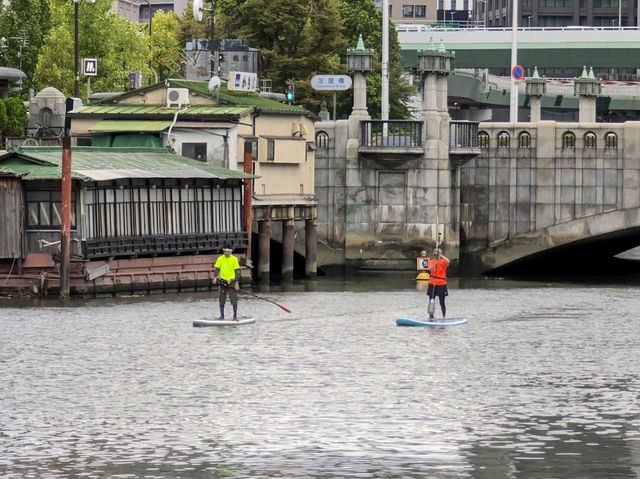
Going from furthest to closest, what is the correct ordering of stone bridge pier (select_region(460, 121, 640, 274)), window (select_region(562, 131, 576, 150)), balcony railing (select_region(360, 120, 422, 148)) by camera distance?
balcony railing (select_region(360, 120, 422, 148)) < window (select_region(562, 131, 576, 150)) < stone bridge pier (select_region(460, 121, 640, 274))

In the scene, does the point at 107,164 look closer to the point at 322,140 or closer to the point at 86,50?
the point at 322,140

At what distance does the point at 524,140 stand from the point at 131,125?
20.5 metres

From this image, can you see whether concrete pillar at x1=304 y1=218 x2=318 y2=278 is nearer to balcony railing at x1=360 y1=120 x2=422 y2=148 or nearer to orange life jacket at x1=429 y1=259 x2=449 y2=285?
balcony railing at x1=360 y1=120 x2=422 y2=148

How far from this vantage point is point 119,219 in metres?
69.2

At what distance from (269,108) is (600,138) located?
16835 millimetres

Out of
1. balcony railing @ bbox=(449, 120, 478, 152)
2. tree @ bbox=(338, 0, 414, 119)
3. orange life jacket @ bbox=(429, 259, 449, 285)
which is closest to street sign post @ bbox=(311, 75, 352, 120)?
balcony railing @ bbox=(449, 120, 478, 152)

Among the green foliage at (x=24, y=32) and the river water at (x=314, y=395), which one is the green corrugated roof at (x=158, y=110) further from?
the green foliage at (x=24, y=32)

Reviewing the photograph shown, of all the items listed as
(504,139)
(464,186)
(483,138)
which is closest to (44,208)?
(464,186)

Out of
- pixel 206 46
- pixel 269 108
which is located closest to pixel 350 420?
pixel 269 108

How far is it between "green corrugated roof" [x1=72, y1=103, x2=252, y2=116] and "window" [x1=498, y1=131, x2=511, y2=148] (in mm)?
14153

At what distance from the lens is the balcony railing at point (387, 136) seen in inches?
3410

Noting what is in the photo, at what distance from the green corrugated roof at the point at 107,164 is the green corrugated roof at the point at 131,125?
1191mm

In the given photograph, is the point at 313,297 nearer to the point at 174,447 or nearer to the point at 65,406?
the point at 65,406

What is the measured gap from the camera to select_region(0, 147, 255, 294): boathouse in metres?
65.5
